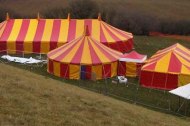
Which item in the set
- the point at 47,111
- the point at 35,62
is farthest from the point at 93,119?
the point at 35,62

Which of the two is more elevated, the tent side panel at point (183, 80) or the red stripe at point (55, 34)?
the red stripe at point (55, 34)

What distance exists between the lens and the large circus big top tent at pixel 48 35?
80.7ft

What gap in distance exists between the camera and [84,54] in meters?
20.2

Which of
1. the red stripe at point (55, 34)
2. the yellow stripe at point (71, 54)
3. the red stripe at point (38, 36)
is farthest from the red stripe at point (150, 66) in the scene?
the red stripe at point (38, 36)

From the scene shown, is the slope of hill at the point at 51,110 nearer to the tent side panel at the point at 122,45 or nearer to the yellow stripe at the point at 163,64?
the yellow stripe at the point at 163,64

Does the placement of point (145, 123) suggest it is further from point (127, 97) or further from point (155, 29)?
point (155, 29)

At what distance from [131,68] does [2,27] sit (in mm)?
9489

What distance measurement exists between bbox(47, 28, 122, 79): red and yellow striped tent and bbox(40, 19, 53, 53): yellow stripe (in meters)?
3.66

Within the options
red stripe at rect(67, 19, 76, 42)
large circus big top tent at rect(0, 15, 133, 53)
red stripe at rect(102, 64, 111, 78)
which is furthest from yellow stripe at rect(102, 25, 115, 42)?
red stripe at rect(102, 64, 111, 78)

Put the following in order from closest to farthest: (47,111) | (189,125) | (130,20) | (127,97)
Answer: (47,111), (189,125), (127,97), (130,20)

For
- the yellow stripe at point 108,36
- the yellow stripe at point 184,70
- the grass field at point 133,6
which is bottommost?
the yellow stripe at point 184,70

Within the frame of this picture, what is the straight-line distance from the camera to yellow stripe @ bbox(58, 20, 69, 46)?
2444 centimetres

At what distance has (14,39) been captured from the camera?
24703 mm

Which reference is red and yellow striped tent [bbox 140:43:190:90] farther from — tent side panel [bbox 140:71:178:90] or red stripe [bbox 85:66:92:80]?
red stripe [bbox 85:66:92:80]
